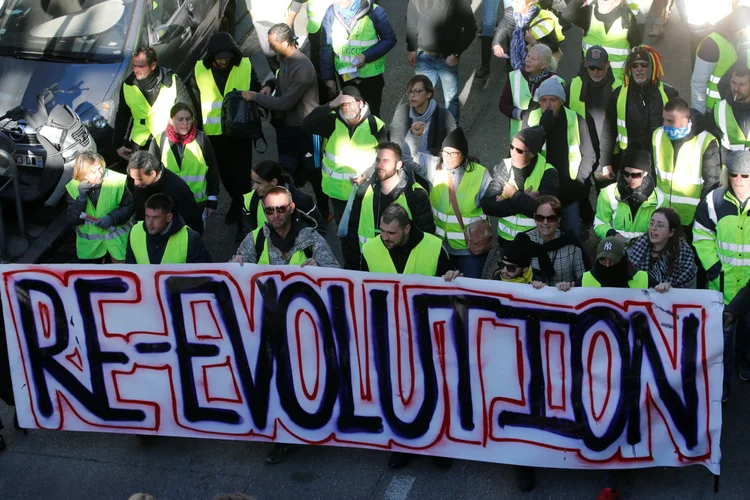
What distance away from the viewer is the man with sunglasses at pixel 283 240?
6.87 metres

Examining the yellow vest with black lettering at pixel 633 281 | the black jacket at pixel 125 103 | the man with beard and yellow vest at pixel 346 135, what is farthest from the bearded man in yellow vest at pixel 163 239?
the yellow vest with black lettering at pixel 633 281

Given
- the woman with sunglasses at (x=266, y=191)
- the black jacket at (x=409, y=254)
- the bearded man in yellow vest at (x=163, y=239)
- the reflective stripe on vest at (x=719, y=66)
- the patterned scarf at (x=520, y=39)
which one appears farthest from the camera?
the patterned scarf at (x=520, y=39)

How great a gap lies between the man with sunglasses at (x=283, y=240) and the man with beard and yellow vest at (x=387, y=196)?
0.63 metres

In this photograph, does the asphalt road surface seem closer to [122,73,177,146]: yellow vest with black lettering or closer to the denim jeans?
[122,73,177,146]: yellow vest with black lettering

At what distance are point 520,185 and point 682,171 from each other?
1136 millimetres

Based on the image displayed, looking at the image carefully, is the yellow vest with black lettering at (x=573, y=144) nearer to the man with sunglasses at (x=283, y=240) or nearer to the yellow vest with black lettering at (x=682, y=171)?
the yellow vest with black lettering at (x=682, y=171)

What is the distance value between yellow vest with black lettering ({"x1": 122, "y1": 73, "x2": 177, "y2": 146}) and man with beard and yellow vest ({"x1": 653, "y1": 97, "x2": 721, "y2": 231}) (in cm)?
379

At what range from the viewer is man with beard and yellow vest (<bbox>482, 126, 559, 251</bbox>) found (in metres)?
7.44

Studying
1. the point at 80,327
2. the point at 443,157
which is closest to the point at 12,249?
the point at 80,327

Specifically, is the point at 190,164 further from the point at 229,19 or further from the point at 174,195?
the point at 229,19

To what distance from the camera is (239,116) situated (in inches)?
361

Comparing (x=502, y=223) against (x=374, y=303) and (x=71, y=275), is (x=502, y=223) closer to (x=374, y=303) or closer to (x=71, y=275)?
(x=374, y=303)

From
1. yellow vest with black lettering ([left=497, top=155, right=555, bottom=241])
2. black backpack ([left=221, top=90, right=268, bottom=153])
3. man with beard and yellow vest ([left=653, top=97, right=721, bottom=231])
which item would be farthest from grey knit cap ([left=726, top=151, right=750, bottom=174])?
black backpack ([left=221, top=90, right=268, bottom=153])

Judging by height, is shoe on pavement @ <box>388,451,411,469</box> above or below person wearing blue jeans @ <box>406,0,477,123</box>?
below
